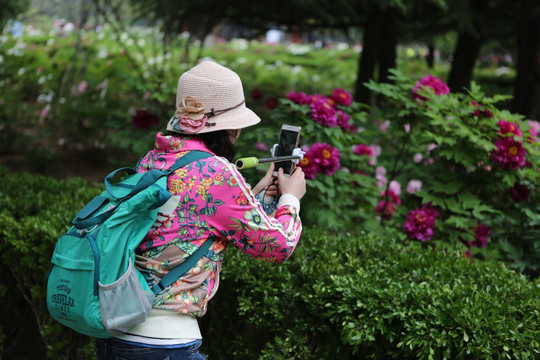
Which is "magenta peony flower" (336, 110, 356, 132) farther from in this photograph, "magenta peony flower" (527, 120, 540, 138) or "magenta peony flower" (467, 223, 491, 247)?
"magenta peony flower" (527, 120, 540, 138)

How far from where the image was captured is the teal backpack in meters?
1.86

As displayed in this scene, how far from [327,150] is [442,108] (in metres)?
0.89

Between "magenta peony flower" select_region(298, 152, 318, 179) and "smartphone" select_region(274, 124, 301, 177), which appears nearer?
"smartphone" select_region(274, 124, 301, 177)

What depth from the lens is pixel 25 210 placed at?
13.2 ft

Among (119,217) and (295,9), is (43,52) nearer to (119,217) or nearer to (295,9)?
(295,9)

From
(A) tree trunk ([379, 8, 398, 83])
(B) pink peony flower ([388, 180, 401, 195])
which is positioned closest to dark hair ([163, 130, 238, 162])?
(B) pink peony flower ([388, 180, 401, 195])

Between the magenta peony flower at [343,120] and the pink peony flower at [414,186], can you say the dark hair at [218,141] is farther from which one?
the pink peony flower at [414,186]

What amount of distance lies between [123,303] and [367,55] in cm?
697

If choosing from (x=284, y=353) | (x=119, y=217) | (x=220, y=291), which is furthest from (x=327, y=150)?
(x=119, y=217)

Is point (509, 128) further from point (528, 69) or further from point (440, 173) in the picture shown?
point (528, 69)

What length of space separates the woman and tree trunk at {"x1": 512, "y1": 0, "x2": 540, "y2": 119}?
7068 mm

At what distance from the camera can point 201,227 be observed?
76.8 inches

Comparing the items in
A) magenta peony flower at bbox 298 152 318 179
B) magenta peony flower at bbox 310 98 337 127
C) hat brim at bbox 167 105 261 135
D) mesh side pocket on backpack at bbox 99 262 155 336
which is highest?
hat brim at bbox 167 105 261 135

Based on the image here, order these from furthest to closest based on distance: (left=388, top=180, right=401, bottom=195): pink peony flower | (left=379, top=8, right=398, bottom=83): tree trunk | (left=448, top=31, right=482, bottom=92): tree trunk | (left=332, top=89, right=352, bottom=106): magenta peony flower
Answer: (left=448, top=31, right=482, bottom=92): tree trunk
(left=379, top=8, right=398, bottom=83): tree trunk
(left=388, top=180, right=401, bottom=195): pink peony flower
(left=332, top=89, right=352, bottom=106): magenta peony flower
